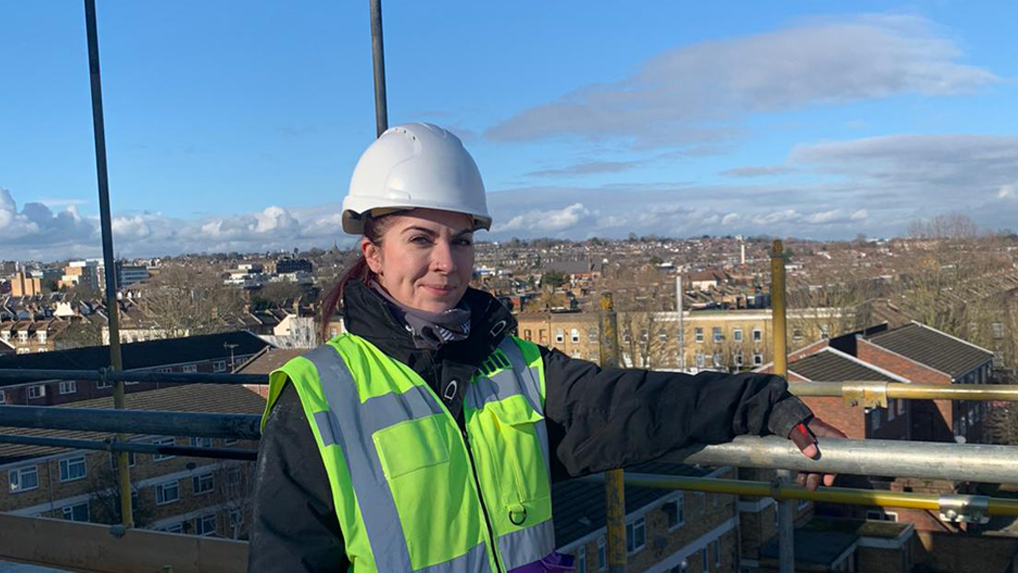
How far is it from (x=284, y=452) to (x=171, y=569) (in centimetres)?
250

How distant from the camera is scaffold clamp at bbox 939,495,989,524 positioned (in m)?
2.40

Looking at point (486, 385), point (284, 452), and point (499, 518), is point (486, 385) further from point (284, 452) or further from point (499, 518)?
point (284, 452)

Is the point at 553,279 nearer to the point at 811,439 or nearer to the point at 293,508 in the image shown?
the point at 811,439

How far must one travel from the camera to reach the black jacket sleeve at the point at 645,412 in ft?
5.69

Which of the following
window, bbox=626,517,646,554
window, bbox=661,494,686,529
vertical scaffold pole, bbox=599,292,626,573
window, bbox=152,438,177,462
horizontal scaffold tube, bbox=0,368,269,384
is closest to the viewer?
vertical scaffold pole, bbox=599,292,626,573

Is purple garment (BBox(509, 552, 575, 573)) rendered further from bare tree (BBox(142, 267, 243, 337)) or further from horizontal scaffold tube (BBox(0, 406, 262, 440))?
bare tree (BBox(142, 267, 243, 337))

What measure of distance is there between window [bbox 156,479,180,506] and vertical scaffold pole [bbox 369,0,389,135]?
20.5m

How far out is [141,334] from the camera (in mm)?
40438

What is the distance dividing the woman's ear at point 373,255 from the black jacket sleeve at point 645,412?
414mm

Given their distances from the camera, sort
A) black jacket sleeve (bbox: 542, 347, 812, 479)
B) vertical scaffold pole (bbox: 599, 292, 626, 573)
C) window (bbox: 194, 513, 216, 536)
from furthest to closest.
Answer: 1. window (bbox: 194, 513, 216, 536)
2. vertical scaffold pole (bbox: 599, 292, 626, 573)
3. black jacket sleeve (bbox: 542, 347, 812, 479)

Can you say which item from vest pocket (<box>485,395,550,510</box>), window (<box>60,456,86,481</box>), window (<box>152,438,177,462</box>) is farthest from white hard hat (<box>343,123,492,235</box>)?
window (<box>60,456,86,481</box>)

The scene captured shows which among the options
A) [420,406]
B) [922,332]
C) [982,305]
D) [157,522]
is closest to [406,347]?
[420,406]

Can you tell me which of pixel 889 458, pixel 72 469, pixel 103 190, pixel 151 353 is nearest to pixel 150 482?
pixel 72 469

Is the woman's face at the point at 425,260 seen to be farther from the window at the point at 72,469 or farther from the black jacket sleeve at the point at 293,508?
the window at the point at 72,469
